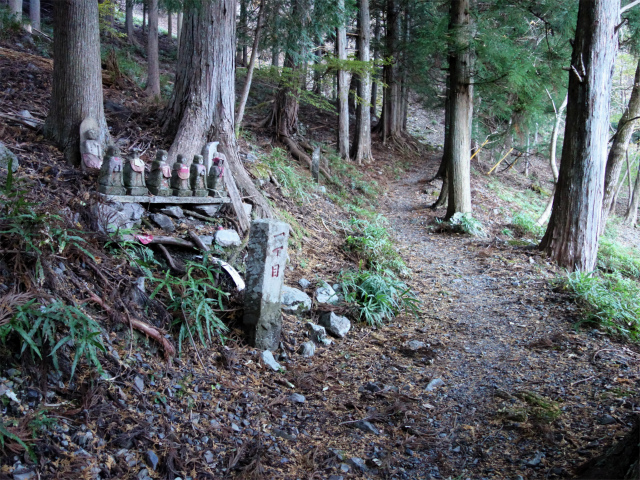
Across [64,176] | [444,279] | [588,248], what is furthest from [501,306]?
[64,176]

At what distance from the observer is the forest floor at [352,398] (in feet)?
8.98

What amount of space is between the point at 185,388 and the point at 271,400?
70 cm

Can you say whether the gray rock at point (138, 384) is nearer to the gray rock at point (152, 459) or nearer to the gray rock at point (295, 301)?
the gray rock at point (152, 459)

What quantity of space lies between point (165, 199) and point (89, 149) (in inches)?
42.2

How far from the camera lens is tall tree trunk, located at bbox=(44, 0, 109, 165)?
5406 mm

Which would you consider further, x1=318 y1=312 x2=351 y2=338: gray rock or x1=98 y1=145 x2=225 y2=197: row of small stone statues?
x1=318 y1=312 x2=351 y2=338: gray rock

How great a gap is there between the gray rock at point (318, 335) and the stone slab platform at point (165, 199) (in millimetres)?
2137

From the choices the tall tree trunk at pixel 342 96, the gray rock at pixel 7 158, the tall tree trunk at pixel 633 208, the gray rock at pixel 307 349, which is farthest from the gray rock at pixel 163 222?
the tall tree trunk at pixel 633 208

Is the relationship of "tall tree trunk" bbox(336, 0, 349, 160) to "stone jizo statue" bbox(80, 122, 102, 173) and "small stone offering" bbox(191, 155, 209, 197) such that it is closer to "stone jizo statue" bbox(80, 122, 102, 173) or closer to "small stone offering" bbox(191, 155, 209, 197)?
"small stone offering" bbox(191, 155, 209, 197)

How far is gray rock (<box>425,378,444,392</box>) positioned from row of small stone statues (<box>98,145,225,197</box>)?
11.5ft

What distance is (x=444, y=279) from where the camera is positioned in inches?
283

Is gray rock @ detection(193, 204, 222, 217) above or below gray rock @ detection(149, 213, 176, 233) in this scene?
above

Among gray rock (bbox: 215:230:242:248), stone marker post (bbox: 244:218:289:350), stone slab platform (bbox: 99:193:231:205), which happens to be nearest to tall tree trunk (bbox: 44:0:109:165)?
stone slab platform (bbox: 99:193:231:205)

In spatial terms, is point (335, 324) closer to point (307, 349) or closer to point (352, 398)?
point (307, 349)
